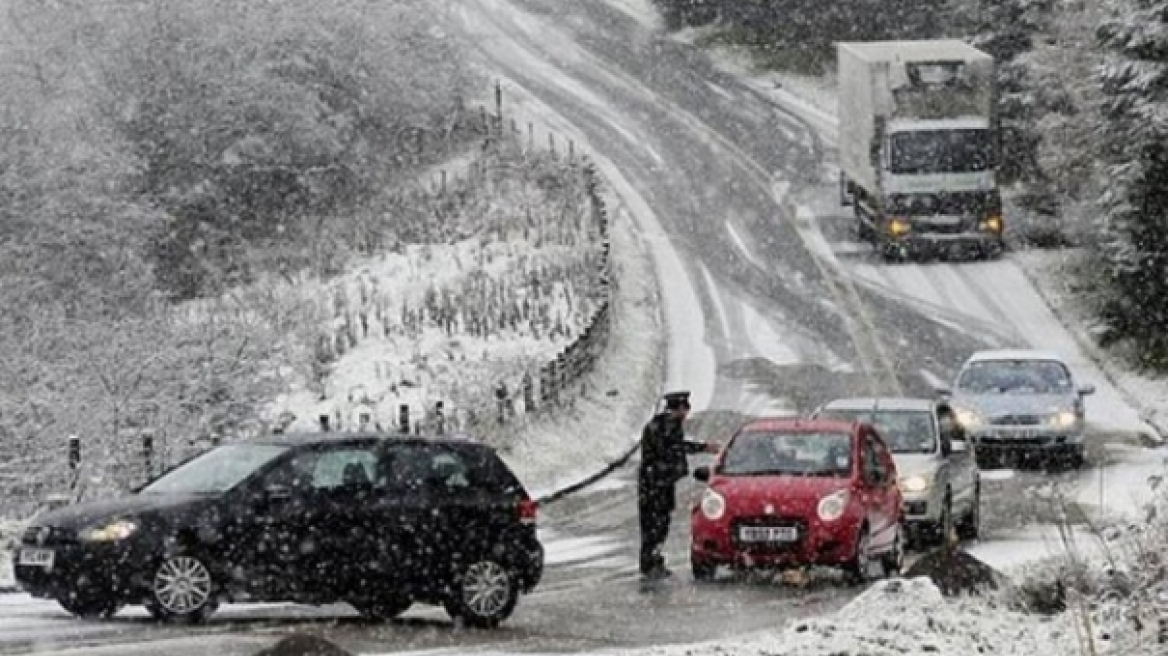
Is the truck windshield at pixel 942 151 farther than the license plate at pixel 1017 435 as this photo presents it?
Yes

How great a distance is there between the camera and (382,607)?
2158cm

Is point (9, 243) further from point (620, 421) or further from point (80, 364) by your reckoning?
point (620, 421)

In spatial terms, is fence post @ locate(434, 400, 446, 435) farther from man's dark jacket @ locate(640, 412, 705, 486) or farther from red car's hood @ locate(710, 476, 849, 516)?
red car's hood @ locate(710, 476, 849, 516)

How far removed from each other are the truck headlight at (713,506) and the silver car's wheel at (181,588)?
229 inches

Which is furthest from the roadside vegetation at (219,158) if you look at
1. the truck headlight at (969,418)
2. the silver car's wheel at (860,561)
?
the silver car's wheel at (860,561)

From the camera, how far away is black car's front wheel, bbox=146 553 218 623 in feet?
66.0

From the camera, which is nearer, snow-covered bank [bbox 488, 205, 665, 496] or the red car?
the red car

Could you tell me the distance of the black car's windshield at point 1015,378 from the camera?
128ft

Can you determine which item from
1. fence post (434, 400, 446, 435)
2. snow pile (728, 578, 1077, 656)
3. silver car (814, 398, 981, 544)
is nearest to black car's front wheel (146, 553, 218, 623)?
snow pile (728, 578, 1077, 656)

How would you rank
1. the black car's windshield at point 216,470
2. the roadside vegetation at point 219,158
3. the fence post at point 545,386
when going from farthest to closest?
1. the roadside vegetation at point 219,158
2. the fence post at point 545,386
3. the black car's windshield at point 216,470

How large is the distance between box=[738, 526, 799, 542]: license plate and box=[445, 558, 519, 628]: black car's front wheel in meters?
3.54

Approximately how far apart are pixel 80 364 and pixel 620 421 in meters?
8.41

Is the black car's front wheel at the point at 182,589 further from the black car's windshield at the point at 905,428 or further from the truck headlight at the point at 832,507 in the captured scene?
the black car's windshield at the point at 905,428

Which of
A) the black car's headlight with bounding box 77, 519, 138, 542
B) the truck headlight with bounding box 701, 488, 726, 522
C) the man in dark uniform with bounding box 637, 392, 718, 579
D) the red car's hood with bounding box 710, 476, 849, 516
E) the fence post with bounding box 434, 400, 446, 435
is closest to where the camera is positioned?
the black car's headlight with bounding box 77, 519, 138, 542
